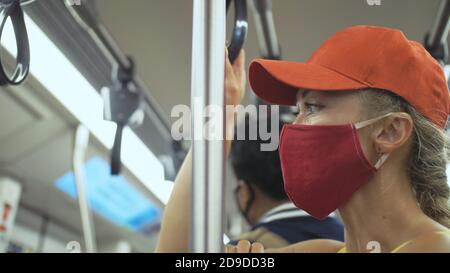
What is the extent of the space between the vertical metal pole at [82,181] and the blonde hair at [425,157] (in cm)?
96

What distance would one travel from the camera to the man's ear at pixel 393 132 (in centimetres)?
109

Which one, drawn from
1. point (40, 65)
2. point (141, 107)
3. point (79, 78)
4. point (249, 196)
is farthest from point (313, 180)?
point (40, 65)

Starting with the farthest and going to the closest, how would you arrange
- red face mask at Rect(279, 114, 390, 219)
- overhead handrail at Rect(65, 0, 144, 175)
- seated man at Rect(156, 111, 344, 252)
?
1. overhead handrail at Rect(65, 0, 144, 175)
2. seated man at Rect(156, 111, 344, 252)
3. red face mask at Rect(279, 114, 390, 219)

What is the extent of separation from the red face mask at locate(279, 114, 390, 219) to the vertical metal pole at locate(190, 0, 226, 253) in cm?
41

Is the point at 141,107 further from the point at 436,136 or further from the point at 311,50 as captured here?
the point at 436,136

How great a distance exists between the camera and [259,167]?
1.93 m

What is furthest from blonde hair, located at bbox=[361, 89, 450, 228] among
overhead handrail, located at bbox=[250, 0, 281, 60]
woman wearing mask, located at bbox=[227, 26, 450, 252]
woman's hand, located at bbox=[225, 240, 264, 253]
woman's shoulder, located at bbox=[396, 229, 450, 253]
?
overhead handrail, located at bbox=[250, 0, 281, 60]

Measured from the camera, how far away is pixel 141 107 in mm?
1732

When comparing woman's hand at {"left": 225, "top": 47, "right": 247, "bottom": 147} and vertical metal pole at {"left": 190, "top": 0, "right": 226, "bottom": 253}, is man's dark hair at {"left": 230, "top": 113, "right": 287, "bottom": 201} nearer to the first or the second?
woman's hand at {"left": 225, "top": 47, "right": 247, "bottom": 147}

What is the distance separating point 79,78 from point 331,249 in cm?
107

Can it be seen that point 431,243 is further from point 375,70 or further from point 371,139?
point 375,70

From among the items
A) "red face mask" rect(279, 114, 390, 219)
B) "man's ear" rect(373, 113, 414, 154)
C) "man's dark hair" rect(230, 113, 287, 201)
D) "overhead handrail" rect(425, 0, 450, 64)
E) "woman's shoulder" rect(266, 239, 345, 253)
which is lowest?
"woman's shoulder" rect(266, 239, 345, 253)

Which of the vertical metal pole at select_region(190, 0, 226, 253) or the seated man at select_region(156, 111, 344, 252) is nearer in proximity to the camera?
the vertical metal pole at select_region(190, 0, 226, 253)

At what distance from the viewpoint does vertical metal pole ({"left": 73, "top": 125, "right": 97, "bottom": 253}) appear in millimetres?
1790
